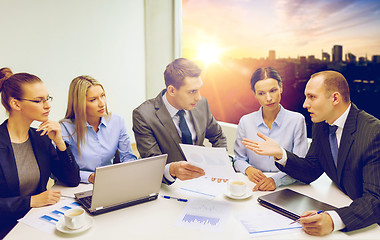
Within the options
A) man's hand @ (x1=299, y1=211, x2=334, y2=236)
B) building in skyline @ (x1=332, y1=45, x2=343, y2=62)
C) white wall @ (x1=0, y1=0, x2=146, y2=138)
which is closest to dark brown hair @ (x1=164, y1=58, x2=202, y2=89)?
man's hand @ (x1=299, y1=211, x2=334, y2=236)

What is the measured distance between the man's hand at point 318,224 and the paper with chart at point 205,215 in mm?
323

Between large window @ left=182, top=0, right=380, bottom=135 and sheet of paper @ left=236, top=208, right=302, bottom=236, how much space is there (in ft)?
6.20

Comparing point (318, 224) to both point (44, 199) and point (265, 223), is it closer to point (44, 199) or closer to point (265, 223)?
point (265, 223)

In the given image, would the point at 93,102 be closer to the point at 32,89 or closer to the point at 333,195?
the point at 32,89

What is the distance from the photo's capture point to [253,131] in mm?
2168

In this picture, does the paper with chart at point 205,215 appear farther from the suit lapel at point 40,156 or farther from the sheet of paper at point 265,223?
the suit lapel at point 40,156

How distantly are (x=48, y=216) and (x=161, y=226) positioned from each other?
501 mm

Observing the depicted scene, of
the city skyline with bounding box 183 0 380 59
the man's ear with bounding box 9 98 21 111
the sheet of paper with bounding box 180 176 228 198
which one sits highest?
the city skyline with bounding box 183 0 380 59

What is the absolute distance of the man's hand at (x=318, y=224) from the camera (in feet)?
3.77

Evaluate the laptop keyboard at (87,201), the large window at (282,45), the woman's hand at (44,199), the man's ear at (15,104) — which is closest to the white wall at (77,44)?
the large window at (282,45)

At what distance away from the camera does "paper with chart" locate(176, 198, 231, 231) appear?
124cm

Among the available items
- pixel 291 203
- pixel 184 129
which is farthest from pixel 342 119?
pixel 184 129

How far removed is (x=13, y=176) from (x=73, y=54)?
2.95 metres

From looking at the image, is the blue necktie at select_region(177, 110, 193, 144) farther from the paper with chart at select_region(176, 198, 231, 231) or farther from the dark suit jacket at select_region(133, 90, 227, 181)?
the paper with chart at select_region(176, 198, 231, 231)
